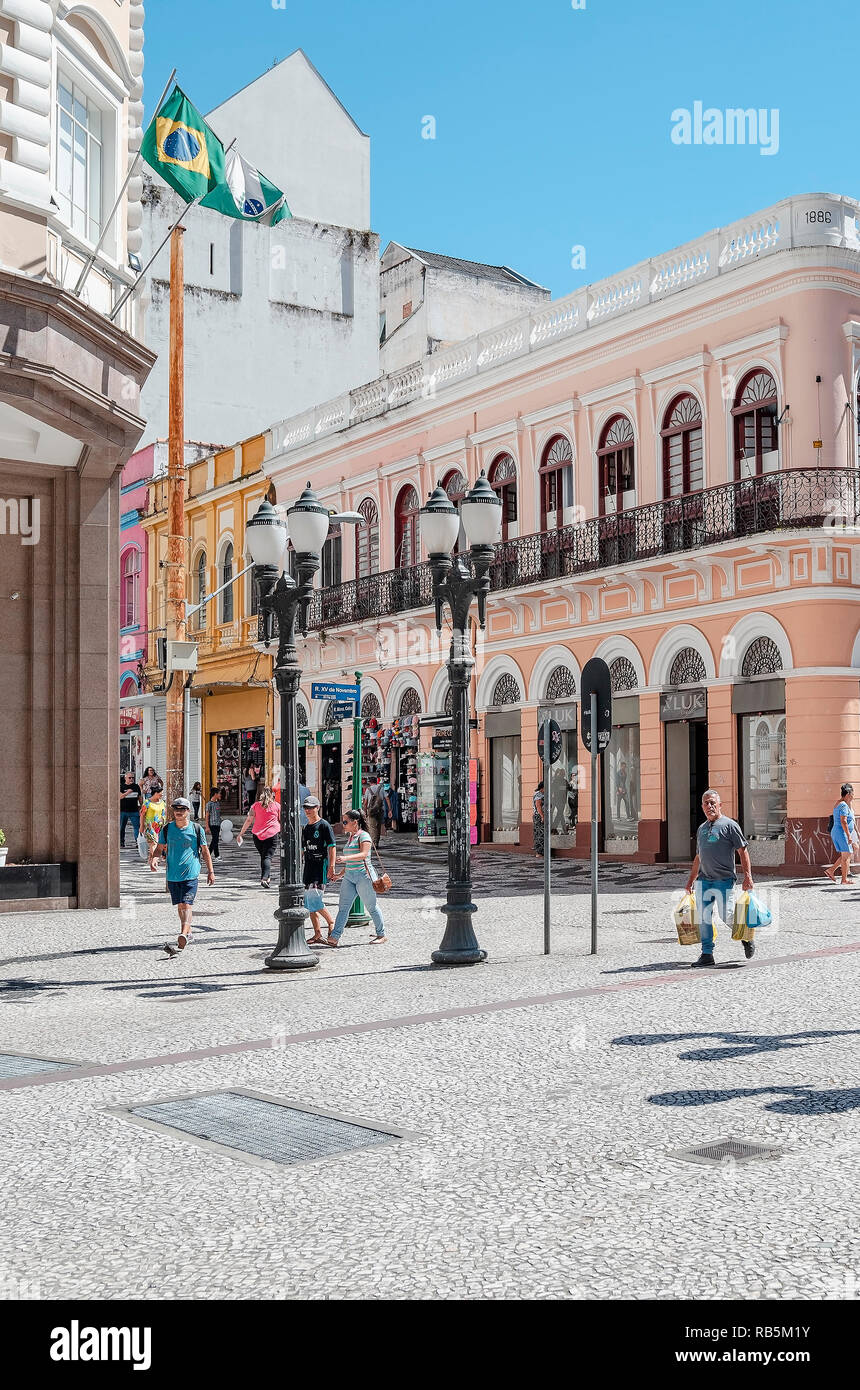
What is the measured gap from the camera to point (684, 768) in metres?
26.8

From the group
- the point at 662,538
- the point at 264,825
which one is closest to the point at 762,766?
the point at 662,538

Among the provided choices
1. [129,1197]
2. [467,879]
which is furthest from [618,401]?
[129,1197]

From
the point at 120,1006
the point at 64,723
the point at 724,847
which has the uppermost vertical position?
the point at 64,723

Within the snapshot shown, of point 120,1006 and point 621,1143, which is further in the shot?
point 120,1006

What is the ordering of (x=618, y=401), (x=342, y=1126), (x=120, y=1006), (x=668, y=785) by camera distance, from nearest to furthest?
(x=342, y=1126) < (x=120, y=1006) < (x=668, y=785) < (x=618, y=401)

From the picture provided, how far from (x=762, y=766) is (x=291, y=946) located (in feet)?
45.9

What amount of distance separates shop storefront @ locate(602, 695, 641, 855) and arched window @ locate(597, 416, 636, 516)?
12.9 feet

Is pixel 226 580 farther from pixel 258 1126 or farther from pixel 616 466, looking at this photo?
pixel 258 1126

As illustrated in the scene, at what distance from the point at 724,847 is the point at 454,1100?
18.9 feet

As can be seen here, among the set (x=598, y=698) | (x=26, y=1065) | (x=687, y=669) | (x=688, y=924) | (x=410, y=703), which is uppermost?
(x=687, y=669)

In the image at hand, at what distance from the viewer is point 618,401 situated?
28672 mm
